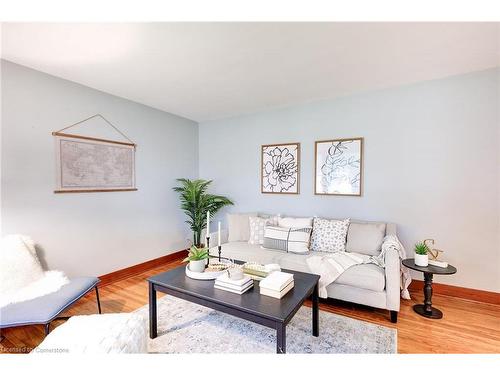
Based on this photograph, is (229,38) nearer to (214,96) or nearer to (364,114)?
(214,96)

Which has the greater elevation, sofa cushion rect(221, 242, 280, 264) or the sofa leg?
sofa cushion rect(221, 242, 280, 264)

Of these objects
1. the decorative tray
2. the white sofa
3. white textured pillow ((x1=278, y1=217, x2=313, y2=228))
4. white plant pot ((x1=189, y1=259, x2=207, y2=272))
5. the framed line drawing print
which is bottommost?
the white sofa

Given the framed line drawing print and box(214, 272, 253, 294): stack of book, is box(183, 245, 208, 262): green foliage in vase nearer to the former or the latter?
box(214, 272, 253, 294): stack of book

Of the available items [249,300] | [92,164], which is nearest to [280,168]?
[249,300]

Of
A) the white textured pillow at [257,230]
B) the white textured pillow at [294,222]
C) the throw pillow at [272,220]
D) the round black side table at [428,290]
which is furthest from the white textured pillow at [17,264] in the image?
the round black side table at [428,290]

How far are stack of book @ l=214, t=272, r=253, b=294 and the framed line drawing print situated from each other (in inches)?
81.3

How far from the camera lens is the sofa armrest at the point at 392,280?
197cm

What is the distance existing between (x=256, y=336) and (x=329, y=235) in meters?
1.37

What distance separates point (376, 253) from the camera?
8.06ft

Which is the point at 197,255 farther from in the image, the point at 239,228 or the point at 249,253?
the point at 239,228

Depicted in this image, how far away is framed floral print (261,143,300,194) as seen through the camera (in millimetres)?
3344

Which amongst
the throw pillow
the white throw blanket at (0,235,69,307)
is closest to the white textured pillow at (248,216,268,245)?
the throw pillow

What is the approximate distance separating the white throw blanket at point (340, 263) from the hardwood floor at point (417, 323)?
0.84 feet
